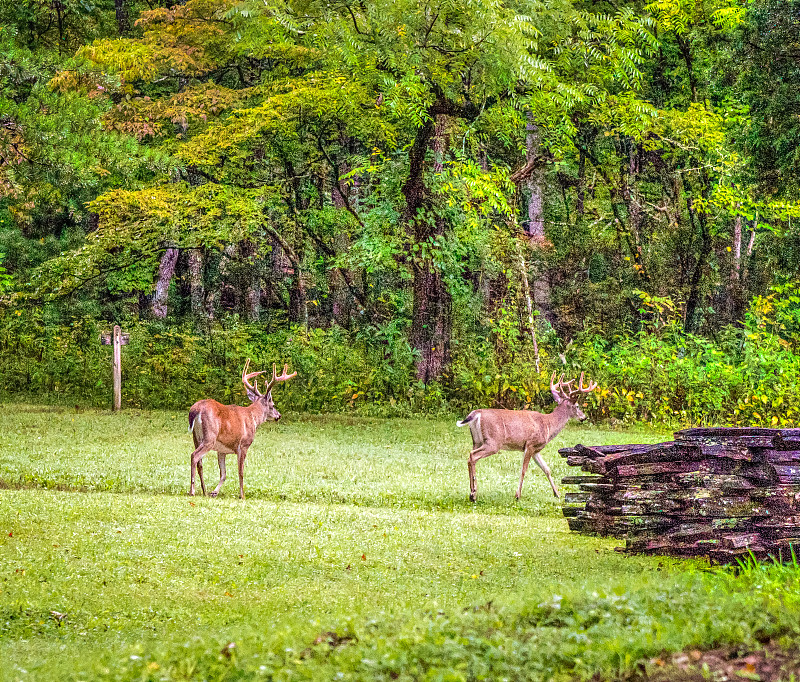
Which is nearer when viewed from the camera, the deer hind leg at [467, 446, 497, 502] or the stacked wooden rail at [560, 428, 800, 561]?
the stacked wooden rail at [560, 428, 800, 561]

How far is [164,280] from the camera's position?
29516mm

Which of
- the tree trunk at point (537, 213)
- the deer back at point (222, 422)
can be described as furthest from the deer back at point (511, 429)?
the tree trunk at point (537, 213)

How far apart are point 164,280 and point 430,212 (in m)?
10.2

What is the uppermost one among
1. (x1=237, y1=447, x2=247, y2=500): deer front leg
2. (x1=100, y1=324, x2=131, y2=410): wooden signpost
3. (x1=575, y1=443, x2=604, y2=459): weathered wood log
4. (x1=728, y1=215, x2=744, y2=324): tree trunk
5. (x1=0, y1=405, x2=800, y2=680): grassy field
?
(x1=728, y1=215, x2=744, y2=324): tree trunk

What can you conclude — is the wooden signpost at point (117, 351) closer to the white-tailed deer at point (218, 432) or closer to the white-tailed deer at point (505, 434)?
the white-tailed deer at point (218, 432)

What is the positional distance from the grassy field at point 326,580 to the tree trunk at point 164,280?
1315 cm

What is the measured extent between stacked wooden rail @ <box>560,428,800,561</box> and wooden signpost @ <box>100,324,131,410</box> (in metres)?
13.6

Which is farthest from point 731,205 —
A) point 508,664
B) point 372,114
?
point 508,664

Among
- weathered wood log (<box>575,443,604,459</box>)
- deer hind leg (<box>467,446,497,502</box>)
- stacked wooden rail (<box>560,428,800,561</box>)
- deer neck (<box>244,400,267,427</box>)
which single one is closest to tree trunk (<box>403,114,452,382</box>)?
deer neck (<box>244,400,267,427</box>)

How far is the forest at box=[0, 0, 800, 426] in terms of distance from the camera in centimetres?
2122

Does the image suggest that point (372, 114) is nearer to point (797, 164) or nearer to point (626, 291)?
point (626, 291)

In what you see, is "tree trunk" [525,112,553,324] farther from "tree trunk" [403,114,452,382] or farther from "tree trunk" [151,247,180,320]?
"tree trunk" [151,247,180,320]

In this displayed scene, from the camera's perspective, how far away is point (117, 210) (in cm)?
2305

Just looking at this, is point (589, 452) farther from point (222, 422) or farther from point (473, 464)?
point (222, 422)
